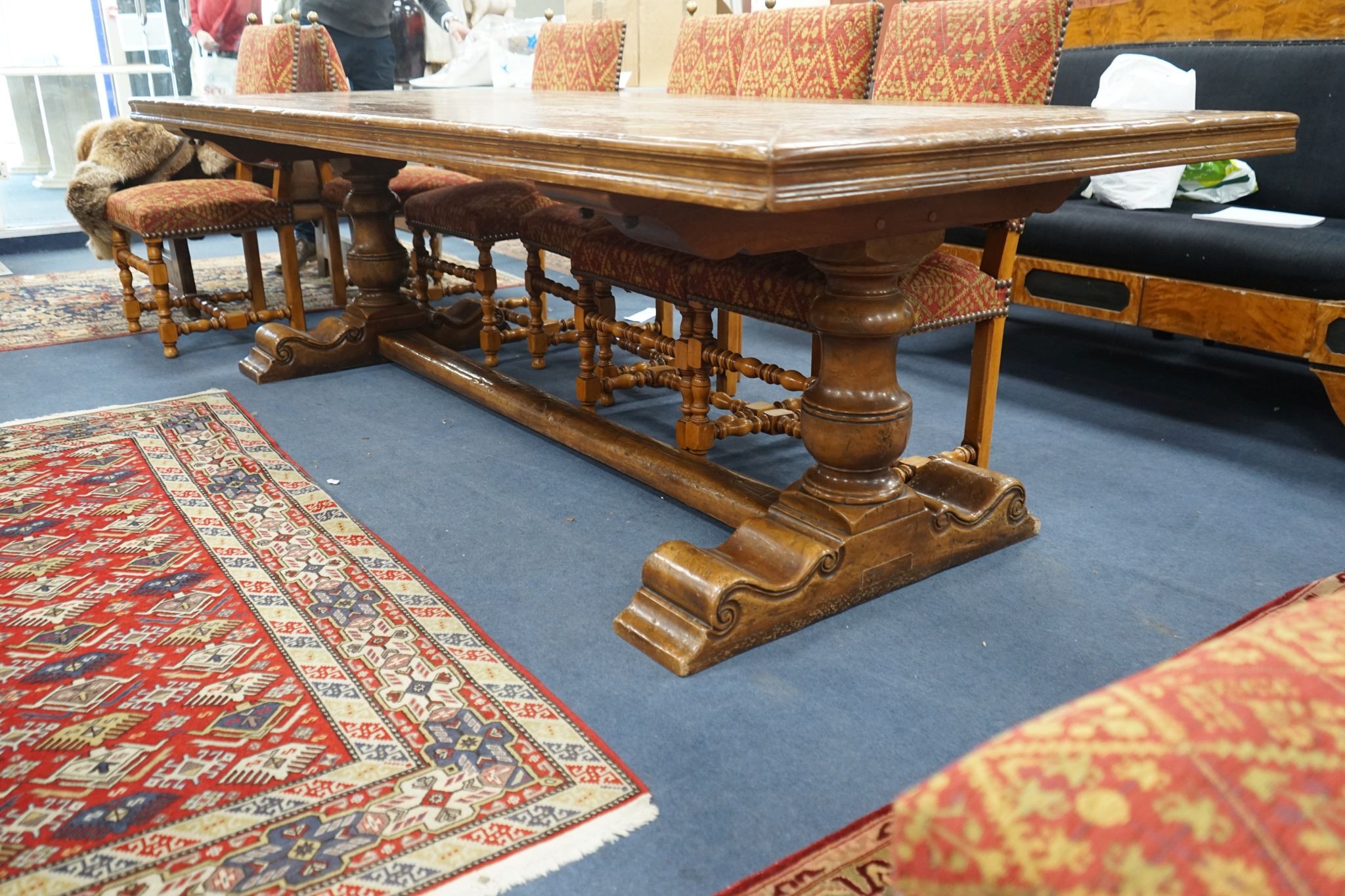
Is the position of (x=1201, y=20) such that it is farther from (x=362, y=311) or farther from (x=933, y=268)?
(x=362, y=311)

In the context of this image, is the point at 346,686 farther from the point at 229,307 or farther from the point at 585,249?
the point at 229,307

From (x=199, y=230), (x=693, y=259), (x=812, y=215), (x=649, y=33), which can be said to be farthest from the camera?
(x=649, y=33)

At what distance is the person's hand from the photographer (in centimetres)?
527

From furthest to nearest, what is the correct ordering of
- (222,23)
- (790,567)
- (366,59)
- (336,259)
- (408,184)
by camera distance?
1. (222,23)
2. (366,59)
3. (336,259)
4. (408,184)
5. (790,567)

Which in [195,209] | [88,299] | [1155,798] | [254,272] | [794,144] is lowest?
[88,299]

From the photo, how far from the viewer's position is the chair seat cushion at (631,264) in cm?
202

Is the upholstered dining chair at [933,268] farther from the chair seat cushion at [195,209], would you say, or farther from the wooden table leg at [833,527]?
the chair seat cushion at [195,209]

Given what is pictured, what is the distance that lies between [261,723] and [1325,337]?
2.19 m

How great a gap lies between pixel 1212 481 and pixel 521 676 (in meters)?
1.58

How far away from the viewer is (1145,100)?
286 centimetres

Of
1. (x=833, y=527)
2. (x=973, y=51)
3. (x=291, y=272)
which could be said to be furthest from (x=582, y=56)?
(x=833, y=527)

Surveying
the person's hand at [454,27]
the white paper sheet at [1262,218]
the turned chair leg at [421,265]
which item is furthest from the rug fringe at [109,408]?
the person's hand at [454,27]

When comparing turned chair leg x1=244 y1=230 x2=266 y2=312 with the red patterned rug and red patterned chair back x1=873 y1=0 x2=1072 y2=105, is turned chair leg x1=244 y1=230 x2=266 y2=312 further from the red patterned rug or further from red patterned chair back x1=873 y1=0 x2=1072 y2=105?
red patterned chair back x1=873 y1=0 x2=1072 y2=105

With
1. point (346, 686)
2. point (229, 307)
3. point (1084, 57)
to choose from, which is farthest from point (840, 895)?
point (229, 307)
